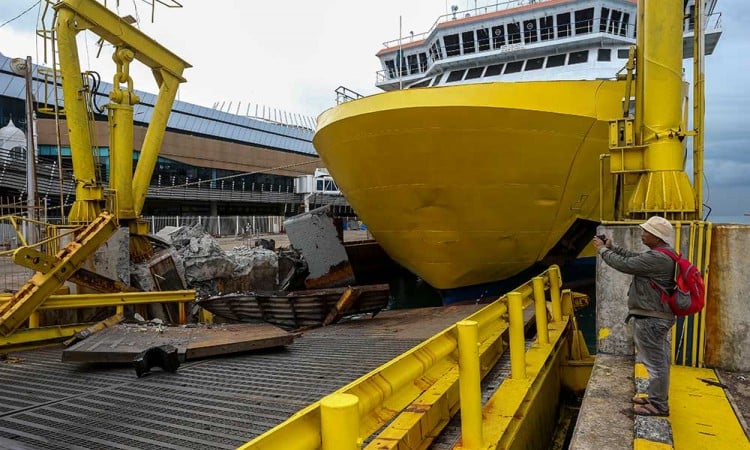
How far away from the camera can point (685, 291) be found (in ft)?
9.56

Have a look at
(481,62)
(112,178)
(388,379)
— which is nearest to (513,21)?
(481,62)

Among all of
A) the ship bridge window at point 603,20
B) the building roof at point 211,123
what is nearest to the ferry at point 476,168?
the ship bridge window at point 603,20

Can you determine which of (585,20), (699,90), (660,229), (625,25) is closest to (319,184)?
(585,20)

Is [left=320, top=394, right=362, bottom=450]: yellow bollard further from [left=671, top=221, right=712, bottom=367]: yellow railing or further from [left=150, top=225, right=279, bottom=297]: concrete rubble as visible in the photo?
[left=150, top=225, right=279, bottom=297]: concrete rubble

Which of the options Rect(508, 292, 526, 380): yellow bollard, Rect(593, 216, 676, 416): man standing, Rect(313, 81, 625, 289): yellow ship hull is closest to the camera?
Rect(593, 216, 676, 416): man standing

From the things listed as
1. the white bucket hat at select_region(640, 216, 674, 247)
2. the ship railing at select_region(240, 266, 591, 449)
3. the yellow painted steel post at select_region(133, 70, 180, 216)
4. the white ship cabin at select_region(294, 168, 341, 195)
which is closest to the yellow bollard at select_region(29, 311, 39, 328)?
the yellow painted steel post at select_region(133, 70, 180, 216)

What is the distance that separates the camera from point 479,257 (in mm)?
8742

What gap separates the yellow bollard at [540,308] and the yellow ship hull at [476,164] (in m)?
3.41

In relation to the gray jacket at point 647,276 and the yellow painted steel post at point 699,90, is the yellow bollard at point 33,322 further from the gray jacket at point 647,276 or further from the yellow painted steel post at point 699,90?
the yellow painted steel post at point 699,90

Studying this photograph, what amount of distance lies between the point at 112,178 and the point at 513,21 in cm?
1104

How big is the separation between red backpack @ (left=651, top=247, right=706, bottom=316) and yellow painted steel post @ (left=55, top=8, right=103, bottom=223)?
879 cm

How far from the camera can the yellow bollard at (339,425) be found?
1.33m

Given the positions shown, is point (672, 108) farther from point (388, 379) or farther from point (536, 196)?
point (388, 379)

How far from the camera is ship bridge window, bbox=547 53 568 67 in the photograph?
13.1m
